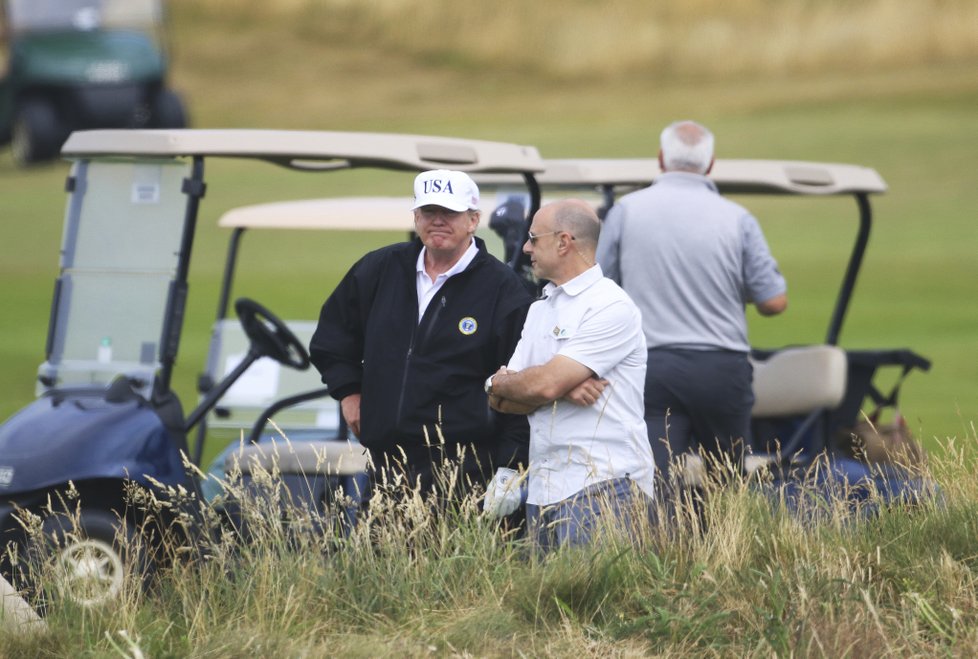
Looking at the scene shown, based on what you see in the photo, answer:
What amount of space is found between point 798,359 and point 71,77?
17464 mm

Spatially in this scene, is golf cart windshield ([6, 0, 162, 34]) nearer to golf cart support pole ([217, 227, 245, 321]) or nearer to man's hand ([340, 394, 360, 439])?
golf cart support pole ([217, 227, 245, 321])

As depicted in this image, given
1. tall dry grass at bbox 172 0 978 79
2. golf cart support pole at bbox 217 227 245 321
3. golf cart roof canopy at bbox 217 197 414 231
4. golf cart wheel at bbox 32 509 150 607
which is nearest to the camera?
golf cart wheel at bbox 32 509 150 607

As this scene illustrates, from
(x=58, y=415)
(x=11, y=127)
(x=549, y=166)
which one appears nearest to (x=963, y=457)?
(x=549, y=166)

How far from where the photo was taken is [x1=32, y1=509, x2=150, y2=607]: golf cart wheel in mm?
4430

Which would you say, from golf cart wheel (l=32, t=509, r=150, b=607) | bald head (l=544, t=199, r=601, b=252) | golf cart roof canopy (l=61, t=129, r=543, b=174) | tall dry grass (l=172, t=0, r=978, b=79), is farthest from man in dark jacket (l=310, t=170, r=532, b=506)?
tall dry grass (l=172, t=0, r=978, b=79)

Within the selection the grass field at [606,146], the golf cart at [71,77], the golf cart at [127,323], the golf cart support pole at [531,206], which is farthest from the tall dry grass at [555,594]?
the golf cart at [71,77]

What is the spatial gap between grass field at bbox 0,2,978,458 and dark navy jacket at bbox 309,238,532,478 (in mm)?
1691

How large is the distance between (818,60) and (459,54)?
28.1ft

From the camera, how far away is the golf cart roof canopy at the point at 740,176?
6344 millimetres

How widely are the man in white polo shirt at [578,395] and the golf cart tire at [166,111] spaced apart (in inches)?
731

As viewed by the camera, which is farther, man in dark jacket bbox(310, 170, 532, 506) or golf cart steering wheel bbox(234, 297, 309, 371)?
golf cart steering wheel bbox(234, 297, 309, 371)

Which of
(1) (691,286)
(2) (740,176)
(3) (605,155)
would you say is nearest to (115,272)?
(1) (691,286)

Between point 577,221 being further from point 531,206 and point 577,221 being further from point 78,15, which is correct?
point 78,15

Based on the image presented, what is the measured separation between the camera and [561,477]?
455 cm
